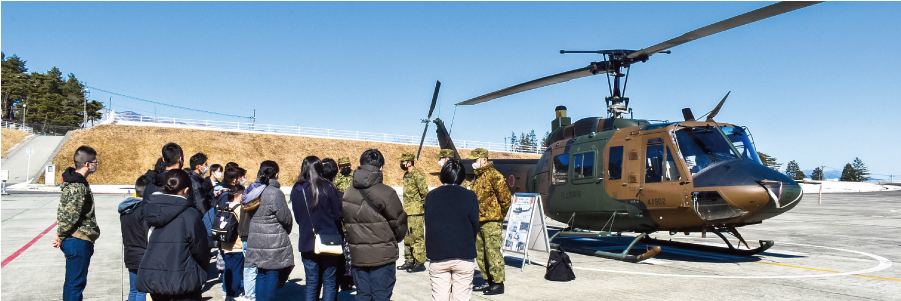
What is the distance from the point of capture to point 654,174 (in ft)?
29.9

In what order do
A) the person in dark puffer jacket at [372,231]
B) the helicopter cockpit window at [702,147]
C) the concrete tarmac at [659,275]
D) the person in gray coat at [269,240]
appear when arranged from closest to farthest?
the person in dark puffer jacket at [372,231]
the person in gray coat at [269,240]
the concrete tarmac at [659,275]
the helicopter cockpit window at [702,147]

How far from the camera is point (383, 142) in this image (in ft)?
180

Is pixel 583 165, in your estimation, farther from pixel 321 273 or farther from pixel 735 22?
pixel 321 273

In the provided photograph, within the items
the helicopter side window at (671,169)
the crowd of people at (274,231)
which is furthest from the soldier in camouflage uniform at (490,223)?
the helicopter side window at (671,169)

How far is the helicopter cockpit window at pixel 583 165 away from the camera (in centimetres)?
1021

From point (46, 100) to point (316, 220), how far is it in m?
89.2

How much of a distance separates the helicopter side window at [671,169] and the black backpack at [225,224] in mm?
6582

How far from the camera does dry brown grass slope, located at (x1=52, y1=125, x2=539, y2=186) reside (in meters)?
41.5

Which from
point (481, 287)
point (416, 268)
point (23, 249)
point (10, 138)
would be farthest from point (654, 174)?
point (10, 138)

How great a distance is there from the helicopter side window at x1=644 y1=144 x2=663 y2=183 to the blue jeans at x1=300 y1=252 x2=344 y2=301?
5.86 metres

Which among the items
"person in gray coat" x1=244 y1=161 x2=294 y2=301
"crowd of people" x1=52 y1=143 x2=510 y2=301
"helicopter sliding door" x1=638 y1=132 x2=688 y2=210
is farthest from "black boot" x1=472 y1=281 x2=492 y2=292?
"helicopter sliding door" x1=638 y1=132 x2=688 y2=210

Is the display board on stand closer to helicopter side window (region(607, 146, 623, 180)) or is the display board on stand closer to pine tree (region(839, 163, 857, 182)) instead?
helicopter side window (region(607, 146, 623, 180))

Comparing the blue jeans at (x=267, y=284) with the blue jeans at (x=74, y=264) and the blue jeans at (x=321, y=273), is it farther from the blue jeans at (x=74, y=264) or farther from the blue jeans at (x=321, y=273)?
the blue jeans at (x=74, y=264)

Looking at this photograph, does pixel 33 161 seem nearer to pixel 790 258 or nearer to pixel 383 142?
pixel 383 142
